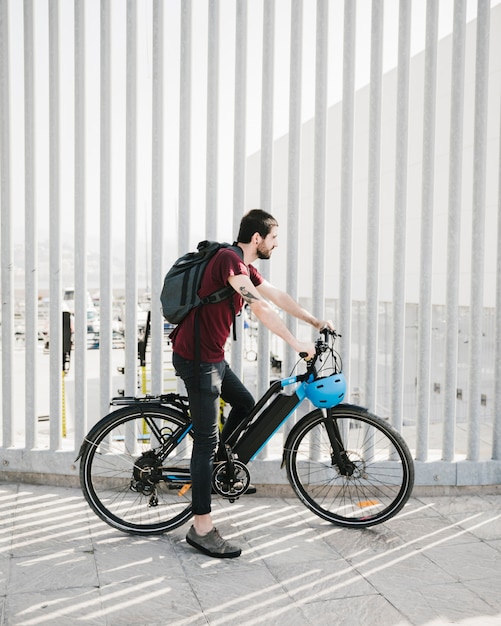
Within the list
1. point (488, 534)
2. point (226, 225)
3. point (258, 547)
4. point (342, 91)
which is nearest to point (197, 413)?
point (258, 547)

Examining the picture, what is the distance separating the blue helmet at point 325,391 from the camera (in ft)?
11.6

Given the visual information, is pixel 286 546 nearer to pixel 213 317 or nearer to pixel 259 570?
pixel 259 570

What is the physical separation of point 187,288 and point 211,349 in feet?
1.06

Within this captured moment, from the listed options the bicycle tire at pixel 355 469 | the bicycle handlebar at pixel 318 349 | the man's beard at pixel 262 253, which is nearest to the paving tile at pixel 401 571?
the bicycle tire at pixel 355 469

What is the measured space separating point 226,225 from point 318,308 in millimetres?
771

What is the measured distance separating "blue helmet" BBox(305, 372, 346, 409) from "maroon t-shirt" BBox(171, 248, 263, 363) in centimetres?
54

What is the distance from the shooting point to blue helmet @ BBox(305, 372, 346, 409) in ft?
11.6

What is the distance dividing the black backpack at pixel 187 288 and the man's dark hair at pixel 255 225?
155 mm

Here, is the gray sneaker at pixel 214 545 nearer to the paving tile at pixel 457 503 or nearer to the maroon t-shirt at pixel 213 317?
the maroon t-shirt at pixel 213 317

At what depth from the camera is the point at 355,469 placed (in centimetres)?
367

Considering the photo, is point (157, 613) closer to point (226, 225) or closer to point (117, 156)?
point (226, 225)

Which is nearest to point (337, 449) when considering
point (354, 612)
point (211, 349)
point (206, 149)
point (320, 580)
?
point (320, 580)

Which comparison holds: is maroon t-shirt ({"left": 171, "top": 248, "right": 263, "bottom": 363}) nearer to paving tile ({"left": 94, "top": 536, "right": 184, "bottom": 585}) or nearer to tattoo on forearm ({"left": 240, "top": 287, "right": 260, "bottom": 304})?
tattoo on forearm ({"left": 240, "top": 287, "right": 260, "bottom": 304})

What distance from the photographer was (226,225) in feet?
13.7
